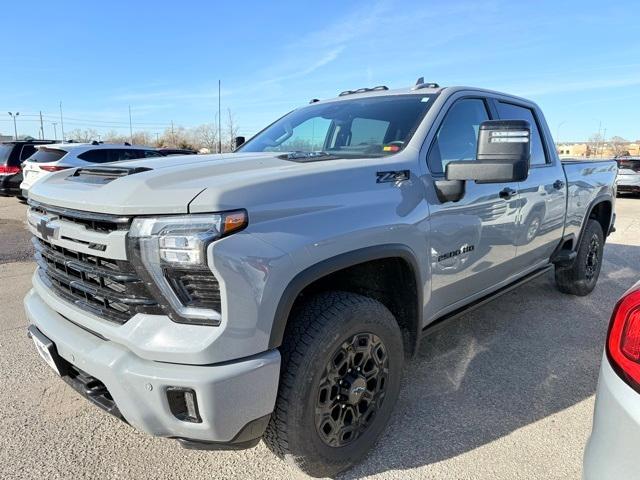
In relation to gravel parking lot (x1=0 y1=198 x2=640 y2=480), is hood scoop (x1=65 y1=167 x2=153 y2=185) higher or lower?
higher

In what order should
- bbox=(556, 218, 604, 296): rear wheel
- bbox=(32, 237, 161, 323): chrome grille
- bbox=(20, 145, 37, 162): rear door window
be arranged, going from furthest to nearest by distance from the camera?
bbox=(20, 145, 37, 162): rear door window → bbox=(556, 218, 604, 296): rear wheel → bbox=(32, 237, 161, 323): chrome grille

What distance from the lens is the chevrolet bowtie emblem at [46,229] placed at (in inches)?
85.9

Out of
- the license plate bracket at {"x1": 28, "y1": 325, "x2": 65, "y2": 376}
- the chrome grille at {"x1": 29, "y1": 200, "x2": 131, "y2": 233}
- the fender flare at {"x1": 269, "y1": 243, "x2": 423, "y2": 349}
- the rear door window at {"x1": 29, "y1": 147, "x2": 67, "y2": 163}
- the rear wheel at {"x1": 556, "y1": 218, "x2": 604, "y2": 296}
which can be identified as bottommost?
the rear wheel at {"x1": 556, "y1": 218, "x2": 604, "y2": 296}

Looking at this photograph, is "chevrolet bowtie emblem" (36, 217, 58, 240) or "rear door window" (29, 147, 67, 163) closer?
"chevrolet bowtie emblem" (36, 217, 58, 240)

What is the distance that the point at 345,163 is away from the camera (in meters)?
2.44

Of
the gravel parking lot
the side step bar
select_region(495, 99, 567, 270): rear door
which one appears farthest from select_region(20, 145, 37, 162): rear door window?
the side step bar

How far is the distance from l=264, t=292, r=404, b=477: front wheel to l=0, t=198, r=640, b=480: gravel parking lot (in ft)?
0.68

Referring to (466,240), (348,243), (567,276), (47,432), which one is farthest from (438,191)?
(567,276)

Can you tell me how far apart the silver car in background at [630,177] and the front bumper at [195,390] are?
766 inches

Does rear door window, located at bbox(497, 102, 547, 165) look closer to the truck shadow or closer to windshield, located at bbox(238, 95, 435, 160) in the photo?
windshield, located at bbox(238, 95, 435, 160)

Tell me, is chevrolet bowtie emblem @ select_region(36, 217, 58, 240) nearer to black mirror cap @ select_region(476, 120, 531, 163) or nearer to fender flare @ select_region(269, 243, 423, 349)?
fender flare @ select_region(269, 243, 423, 349)

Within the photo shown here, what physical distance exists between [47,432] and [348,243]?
201cm

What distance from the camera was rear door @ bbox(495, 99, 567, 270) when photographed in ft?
12.0

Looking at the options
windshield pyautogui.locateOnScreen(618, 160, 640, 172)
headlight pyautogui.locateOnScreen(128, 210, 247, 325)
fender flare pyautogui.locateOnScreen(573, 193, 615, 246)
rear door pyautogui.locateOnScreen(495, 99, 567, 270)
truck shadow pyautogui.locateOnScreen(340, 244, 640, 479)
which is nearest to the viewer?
headlight pyautogui.locateOnScreen(128, 210, 247, 325)
